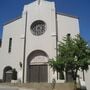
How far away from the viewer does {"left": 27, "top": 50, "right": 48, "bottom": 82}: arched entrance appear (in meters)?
29.9

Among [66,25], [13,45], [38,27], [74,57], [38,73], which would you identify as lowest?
[38,73]

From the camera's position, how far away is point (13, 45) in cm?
3253

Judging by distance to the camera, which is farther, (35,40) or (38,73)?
(35,40)

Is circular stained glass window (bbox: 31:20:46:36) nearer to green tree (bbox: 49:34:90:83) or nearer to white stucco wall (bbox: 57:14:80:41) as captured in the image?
white stucco wall (bbox: 57:14:80:41)

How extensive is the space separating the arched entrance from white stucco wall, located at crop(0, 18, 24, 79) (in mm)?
1802

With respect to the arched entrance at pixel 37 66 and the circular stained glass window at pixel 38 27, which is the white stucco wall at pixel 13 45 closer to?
the arched entrance at pixel 37 66

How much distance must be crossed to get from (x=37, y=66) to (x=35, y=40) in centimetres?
426

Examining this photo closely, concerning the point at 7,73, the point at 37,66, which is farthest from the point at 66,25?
the point at 7,73

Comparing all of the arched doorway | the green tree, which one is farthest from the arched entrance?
the green tree

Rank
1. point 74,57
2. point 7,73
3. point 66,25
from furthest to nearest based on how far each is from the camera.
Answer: point 7,73 → point 66,25 → point 74,57

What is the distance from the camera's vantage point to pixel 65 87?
21.0 meters

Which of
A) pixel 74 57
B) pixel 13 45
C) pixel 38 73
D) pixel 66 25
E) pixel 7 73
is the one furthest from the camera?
pixel 13 45

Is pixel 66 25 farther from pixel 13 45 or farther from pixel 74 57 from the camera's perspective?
pixel 74 57

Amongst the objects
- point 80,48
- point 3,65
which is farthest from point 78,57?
point 3,65
